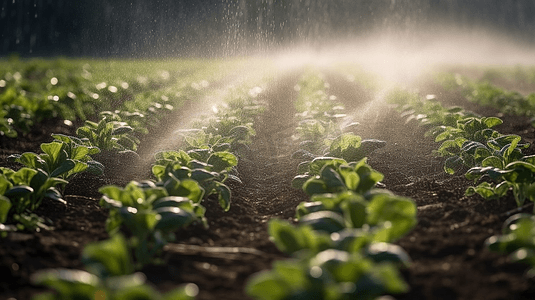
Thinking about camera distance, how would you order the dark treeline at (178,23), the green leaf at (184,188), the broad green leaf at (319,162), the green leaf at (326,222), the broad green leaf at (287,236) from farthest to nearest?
the dark treeline at (178,23) < the broad green leaf at (319,162) < the green leaf at (184,188) < the green leaf at (326,222) < the broad green leaf at (287,236)

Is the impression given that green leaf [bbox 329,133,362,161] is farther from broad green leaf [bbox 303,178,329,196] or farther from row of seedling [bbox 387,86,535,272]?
broad green leaf [bbox 303,178,329,196]

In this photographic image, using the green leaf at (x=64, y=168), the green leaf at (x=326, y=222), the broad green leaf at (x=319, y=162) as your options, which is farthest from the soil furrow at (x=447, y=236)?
the green leaf at (x=64, y=168)

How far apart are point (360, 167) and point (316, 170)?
0.57 metres

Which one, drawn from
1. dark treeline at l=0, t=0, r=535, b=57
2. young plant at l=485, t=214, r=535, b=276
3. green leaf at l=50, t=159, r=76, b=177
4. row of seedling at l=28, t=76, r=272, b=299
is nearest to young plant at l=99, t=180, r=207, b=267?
row of seedling at l=28, t=76, r=272, b=299

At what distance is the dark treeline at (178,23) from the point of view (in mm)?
61938

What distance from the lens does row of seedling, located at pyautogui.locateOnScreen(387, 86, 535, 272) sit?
218 cm

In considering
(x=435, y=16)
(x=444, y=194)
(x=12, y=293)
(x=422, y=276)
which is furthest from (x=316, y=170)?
(x=435, y=16)

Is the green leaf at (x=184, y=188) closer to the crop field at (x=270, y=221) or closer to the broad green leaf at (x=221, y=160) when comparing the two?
the crop field at (x=270, y=221)

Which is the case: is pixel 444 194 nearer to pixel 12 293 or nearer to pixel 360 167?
pixel 360 167

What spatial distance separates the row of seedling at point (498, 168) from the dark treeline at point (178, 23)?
49857 millimetres

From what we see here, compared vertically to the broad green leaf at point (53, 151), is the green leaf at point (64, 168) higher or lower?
lower

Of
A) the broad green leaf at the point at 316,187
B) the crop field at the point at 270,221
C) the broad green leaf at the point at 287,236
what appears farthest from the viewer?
the broad green leaf at the point at 316,187

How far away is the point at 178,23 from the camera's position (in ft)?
220

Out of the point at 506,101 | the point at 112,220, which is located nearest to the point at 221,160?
the point at 112,220
